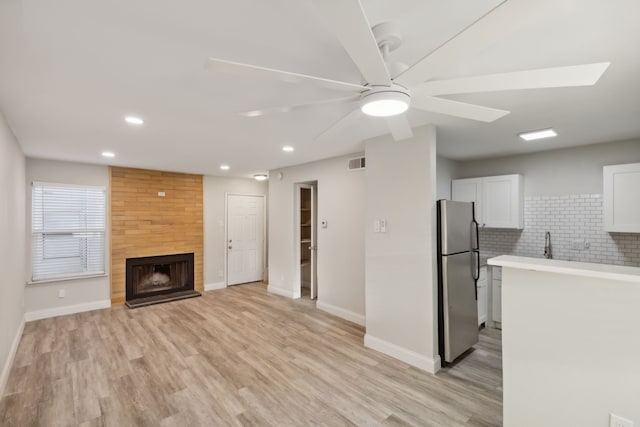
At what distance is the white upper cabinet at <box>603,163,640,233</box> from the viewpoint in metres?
3.08

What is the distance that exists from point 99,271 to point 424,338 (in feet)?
17.2

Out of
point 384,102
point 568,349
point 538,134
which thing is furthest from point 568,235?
point 384,102

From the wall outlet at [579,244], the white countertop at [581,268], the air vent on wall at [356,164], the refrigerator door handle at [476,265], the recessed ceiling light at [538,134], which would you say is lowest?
the refrigerator door handle at [476,265]

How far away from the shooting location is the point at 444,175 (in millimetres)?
4461

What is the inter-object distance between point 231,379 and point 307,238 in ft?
12.2

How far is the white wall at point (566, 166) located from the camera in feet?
11.3

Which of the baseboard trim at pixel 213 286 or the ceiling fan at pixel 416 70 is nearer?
the ceiling fan at pixel 416 70

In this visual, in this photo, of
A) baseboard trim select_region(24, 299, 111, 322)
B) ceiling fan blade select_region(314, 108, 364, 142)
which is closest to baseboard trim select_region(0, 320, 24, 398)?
baseboard trim select_region(24, 299, 111, 322)

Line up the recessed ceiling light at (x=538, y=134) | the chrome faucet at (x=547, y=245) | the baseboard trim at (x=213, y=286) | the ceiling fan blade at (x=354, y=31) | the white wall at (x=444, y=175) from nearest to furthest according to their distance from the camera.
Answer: the ceiling fan blade at (x=354, y=31)
the recessed ceiling light at (x=538, y=134)
the chrome faucet at (x=547, y=245)
the white wall at (x=444, y=175)
the baseboard trim at (x=213, y=286)

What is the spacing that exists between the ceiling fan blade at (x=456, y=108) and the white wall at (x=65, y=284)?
551cm

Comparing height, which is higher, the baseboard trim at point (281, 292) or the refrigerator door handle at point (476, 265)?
the refrigerator door handle at point (476, 265)

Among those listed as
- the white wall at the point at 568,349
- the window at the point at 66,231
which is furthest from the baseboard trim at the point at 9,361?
the white wall at the point at 568,349

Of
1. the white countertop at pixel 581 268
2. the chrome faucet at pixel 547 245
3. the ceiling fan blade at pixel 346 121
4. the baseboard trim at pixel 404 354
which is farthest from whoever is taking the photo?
the chrome faucet at pixel 547 245

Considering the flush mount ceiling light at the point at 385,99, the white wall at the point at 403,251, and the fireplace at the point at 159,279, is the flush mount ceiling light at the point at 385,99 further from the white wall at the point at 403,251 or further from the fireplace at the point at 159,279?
the fireplace at the point at 159,279
